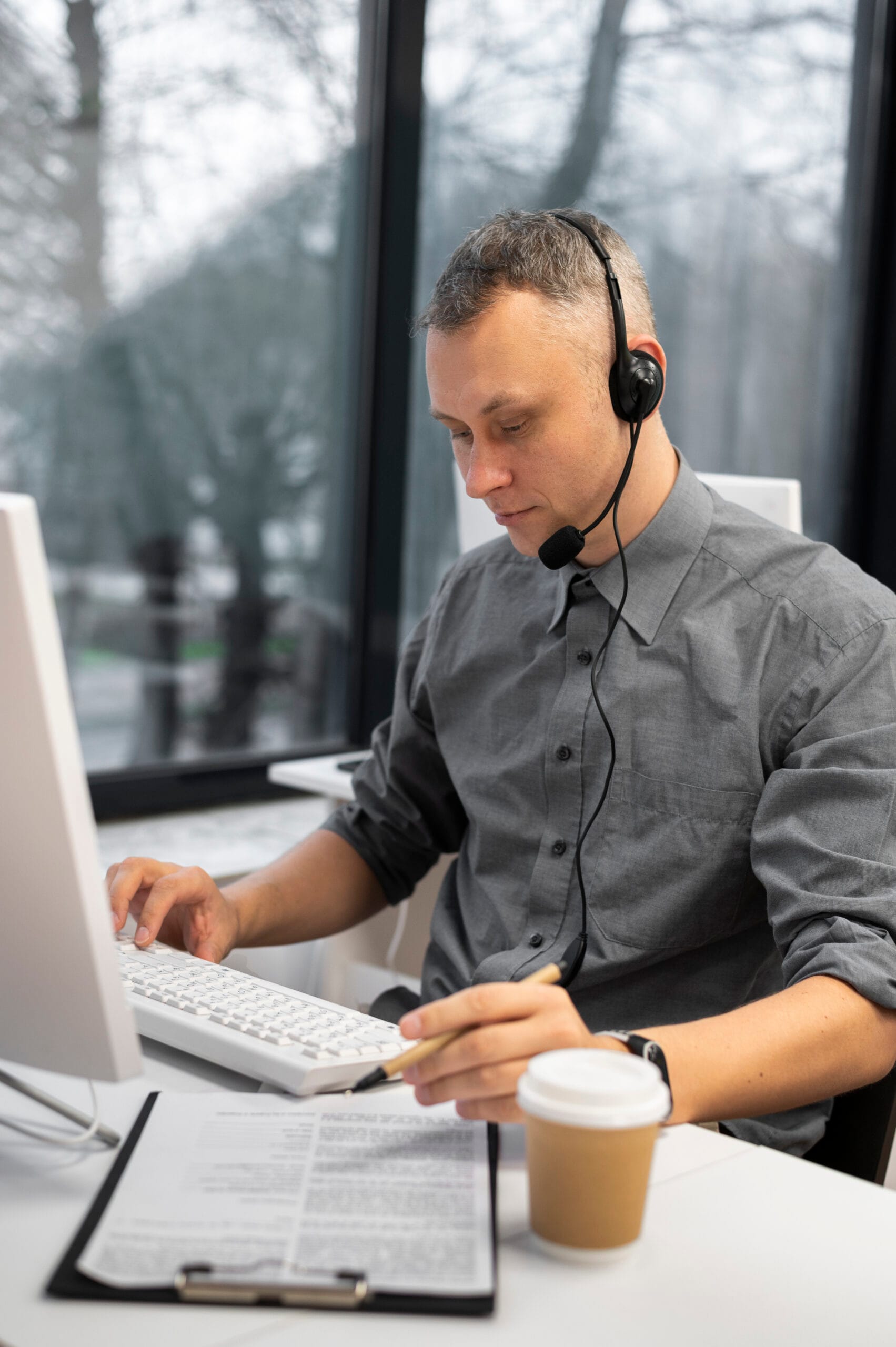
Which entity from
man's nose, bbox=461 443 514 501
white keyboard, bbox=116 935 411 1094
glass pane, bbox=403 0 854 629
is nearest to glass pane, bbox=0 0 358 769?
glass pane, bbox=403 0 854 629

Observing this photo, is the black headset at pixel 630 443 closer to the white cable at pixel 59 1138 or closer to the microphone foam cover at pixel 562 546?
the microphone foam cover at pixel 562 546

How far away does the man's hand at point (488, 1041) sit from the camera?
73 centimetres

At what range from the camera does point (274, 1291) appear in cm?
60

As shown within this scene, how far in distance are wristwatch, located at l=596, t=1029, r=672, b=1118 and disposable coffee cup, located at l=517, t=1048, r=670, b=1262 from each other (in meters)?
0.16

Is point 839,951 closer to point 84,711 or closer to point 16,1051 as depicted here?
point 16,1051

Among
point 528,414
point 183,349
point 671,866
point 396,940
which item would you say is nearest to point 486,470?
point 528,414

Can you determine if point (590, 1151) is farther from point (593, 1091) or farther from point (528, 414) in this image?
point (528, 414)

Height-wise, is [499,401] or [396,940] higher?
[499,401]

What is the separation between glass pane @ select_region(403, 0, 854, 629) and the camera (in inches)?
103

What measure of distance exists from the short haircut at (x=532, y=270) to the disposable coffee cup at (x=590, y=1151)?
673mm

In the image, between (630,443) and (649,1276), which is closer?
(649,1276)

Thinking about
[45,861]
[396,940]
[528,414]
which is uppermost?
[528,414]

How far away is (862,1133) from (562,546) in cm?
54

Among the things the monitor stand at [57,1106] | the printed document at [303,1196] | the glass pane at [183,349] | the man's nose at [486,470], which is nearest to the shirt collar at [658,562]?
the man's nose at [486,470]
